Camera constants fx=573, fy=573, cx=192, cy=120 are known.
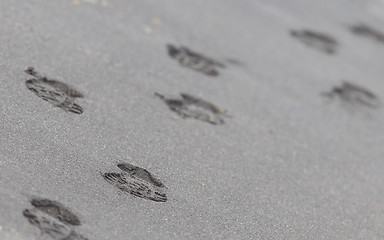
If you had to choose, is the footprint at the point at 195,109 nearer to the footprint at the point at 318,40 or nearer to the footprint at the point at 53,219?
the footprint at the point at 53,219

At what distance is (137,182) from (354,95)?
8.65 feet

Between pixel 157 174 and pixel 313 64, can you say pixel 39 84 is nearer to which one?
pixel 157 174

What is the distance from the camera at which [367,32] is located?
21.6 ft

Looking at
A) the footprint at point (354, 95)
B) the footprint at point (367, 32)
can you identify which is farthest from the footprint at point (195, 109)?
the footprint at point (367, 32)

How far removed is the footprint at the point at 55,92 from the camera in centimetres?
379

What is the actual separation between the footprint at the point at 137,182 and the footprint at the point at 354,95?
225 centimetres

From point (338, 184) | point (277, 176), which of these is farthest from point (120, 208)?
point (338, 184)

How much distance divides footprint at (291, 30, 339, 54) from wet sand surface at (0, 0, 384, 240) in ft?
0.07

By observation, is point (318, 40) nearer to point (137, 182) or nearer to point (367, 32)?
point (367, 32)

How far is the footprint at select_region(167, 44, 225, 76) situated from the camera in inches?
189

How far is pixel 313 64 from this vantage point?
5496 millimetres

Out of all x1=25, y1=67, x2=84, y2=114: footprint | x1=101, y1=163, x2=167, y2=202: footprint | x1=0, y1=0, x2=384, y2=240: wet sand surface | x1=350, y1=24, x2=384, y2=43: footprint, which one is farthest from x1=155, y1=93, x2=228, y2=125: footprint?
x1=350, y1=24, x2=384, y2=43: footprint

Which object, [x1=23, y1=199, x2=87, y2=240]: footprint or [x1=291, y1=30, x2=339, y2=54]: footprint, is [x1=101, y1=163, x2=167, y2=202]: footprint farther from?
[x1=291, y1=30, x2=339, y2=54]: footprint

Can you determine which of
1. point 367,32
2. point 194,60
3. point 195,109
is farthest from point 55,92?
point 367,32
